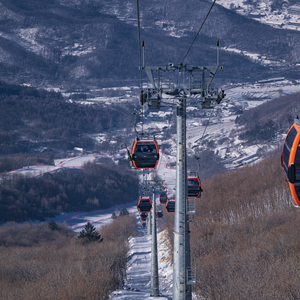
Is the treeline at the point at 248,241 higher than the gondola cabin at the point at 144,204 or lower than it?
lower

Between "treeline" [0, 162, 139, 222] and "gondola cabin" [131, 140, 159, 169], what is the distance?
93627 millimetres

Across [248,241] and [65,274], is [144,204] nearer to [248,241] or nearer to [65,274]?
[248,241]

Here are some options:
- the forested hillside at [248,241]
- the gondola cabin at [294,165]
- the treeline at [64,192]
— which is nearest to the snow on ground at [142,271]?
the forested hillside at [248,241]

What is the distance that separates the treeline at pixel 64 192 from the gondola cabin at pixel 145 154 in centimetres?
9363

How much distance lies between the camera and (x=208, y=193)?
78.2 m

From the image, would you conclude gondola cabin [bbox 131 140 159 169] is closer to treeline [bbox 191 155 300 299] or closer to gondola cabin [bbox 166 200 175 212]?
treeline [bbox 191 155 300 299]

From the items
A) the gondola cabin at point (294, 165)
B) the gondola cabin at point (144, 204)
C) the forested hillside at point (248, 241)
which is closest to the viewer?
the gondola cabin at point (294, 165)

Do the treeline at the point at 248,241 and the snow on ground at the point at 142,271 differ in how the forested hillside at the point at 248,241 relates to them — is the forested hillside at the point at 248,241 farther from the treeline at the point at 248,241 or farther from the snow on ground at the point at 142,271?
the snow on ground at the point at 142,271

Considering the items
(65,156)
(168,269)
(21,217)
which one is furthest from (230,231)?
(65,156)

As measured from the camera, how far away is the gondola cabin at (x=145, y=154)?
17984 mm

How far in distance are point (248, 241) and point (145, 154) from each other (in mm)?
24095

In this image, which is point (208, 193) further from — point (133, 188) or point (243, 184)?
point (133, 188)

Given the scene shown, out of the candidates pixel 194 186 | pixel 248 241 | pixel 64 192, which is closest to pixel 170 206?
pixel 248 241

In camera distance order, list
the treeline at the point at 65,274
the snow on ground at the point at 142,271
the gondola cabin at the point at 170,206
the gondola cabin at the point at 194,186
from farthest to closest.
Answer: the gondola cabin at the point at 170,206, the snow on ground at the point at 142,271, the treeline at the point at 65,274, the gondola cabin at the point at 194,186
